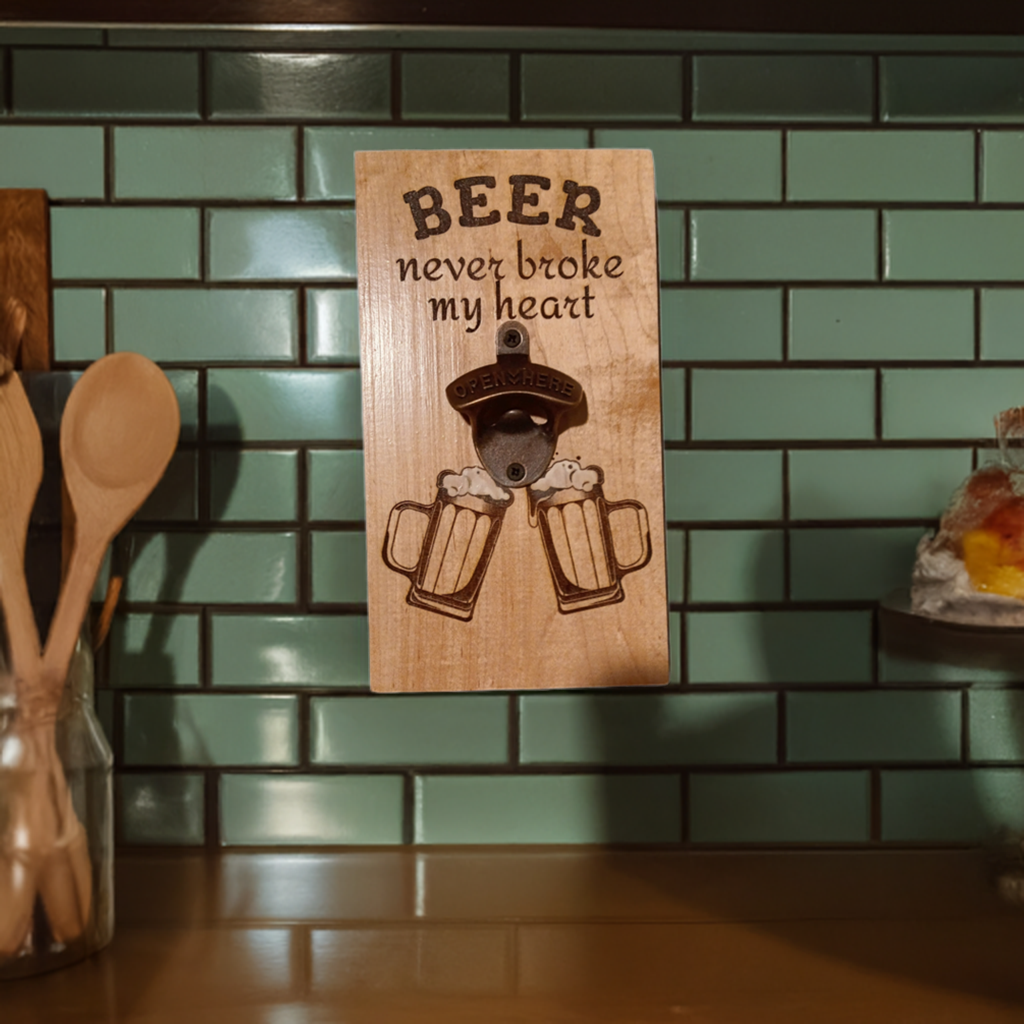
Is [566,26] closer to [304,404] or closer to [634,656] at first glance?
[304,404]

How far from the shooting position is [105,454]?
0.68m

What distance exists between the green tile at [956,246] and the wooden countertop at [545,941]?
52 centimetres

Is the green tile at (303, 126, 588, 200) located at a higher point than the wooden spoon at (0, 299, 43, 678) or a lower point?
higher

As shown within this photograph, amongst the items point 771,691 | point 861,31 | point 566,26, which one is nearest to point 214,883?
point 771,691

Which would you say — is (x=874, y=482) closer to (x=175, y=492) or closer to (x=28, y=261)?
(x=175, y=492)

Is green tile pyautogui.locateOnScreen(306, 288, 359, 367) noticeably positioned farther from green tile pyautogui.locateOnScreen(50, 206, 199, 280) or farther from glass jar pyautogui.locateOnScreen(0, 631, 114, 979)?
glass jar pyautogui.locateOnScreen(0, 631, 114, 979)

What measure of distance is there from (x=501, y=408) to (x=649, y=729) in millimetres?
314

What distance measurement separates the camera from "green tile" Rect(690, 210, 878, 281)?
820 mm

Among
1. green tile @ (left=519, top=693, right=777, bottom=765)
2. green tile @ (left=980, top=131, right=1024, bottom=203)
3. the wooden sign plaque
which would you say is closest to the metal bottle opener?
the wooden sign plaque

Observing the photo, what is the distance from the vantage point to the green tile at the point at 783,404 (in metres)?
0.82

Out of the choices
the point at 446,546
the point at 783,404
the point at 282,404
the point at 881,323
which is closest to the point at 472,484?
the point at 446,546

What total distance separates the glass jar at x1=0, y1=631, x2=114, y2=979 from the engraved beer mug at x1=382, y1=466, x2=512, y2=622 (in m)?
0.27

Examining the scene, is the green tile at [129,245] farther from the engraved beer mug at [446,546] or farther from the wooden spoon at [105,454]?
the engraved beer mug at [446,546]

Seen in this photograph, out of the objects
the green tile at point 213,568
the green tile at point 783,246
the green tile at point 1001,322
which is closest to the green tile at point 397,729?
the green tile at point 213,568
